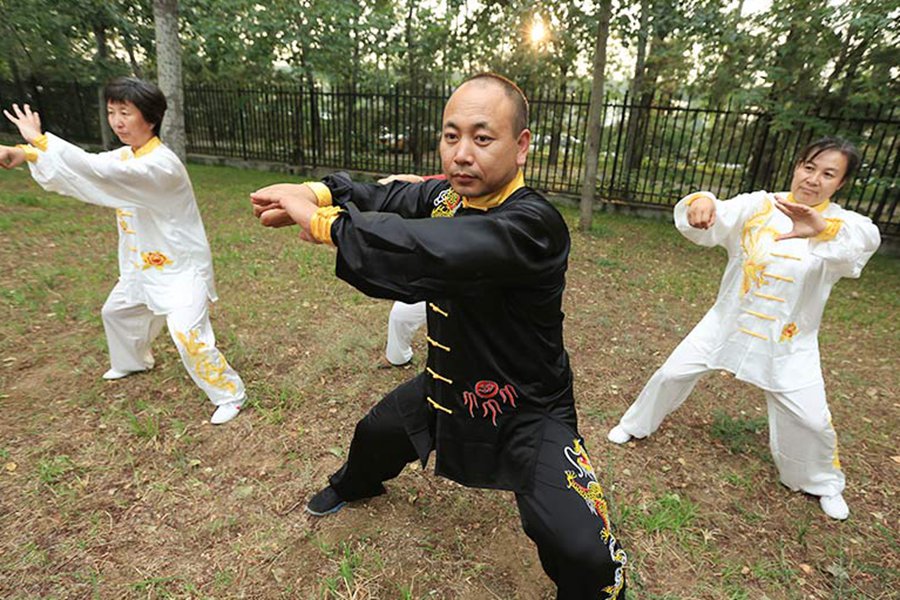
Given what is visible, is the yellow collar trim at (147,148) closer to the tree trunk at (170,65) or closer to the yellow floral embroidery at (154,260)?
the yellow floral embroidery at (154,260)

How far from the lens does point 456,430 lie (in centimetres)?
193

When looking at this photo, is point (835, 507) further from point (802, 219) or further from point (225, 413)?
point (225, 413)

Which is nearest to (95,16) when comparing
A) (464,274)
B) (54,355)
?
(54,355)

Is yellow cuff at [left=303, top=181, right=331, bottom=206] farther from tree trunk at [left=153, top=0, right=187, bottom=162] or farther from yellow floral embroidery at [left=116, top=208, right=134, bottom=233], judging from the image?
tree trunk at [left=153, top=0, right=187, bottom=162]

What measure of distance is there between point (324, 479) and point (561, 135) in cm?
980

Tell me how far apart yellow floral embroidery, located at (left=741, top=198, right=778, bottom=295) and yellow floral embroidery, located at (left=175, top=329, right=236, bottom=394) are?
331 cm

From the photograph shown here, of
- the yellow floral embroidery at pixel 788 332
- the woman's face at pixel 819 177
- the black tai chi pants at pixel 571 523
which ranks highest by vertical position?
the woman's face at pixel 819 177

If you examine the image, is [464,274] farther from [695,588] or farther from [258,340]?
[258,340]

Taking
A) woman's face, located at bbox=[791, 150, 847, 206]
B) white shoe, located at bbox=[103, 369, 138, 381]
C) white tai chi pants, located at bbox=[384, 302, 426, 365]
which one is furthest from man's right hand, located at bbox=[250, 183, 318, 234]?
white shoe, located at bbox=[103, 369, 138, 381]

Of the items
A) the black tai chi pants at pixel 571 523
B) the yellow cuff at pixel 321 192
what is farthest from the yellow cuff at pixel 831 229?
the yellow cuff at pixel 321 192

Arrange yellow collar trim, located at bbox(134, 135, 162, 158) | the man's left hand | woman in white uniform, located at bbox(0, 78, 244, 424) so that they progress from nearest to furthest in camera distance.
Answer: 1. the man's left hand
2. woman in white uniform, located at bbox(0, 78, 244, 424)
3. yellow collar trim, located at bbox(134, 135, 162, 158)

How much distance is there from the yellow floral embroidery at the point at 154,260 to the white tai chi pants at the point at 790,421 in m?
3.27

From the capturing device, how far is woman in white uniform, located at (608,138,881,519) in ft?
8.25

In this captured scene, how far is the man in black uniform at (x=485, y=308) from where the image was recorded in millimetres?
1315
